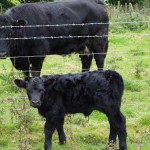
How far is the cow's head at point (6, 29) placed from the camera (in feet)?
25.5

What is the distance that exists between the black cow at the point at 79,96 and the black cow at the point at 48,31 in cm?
163

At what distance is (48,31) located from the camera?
855cm

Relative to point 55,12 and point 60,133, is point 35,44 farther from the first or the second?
point 60,133

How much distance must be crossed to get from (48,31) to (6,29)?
0.99 metres

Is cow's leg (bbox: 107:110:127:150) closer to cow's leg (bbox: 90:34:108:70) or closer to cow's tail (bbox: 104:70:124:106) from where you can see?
cow's tail (bbox: 104:70:124:106)

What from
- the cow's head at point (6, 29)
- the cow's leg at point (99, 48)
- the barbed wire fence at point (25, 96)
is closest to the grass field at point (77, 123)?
the barbed wire fence at point (25, 96)

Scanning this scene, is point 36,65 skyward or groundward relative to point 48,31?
groundward

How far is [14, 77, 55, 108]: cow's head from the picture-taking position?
5840mm

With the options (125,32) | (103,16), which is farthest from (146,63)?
(125,32)

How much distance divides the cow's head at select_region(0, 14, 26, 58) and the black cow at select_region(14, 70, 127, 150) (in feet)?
6.07

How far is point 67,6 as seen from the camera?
9211 millimetres

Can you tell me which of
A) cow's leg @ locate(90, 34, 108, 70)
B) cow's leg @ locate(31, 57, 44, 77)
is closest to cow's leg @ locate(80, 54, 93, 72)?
cow's leg @ locate(90, 34, 108, 70)

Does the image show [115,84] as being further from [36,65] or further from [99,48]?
[99,48]

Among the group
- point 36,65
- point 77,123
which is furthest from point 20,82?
point 36,65
